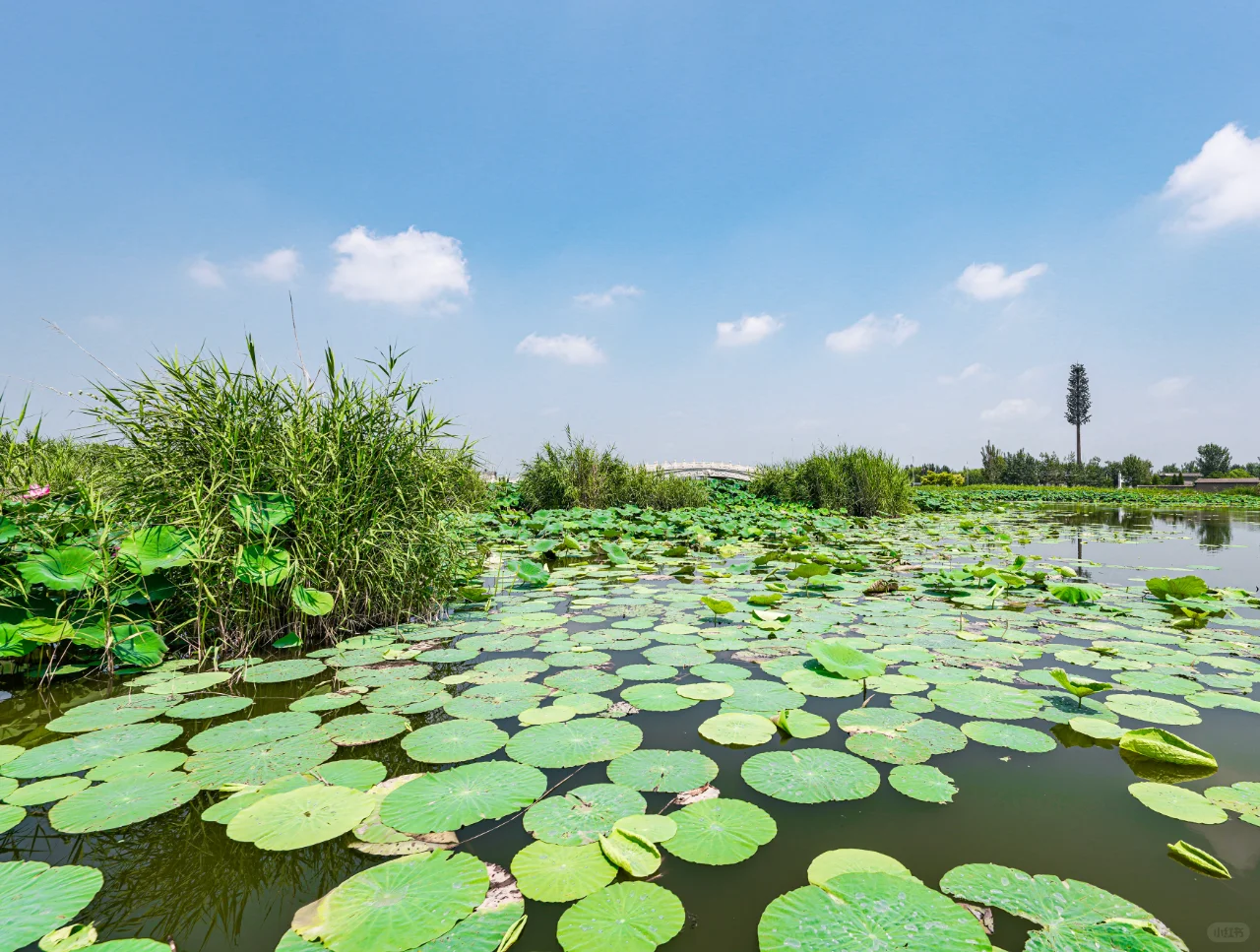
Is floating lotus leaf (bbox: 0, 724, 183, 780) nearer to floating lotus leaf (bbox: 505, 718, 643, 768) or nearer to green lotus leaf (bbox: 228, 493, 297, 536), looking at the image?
green lotus leaf (bbox: 228, 493, 297, 536)

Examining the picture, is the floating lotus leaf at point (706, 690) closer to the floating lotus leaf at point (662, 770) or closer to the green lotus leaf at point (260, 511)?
the floating lotus leaf at point (662, 770)

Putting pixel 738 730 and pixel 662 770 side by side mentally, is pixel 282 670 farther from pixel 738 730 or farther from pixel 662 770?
pixel 738 730

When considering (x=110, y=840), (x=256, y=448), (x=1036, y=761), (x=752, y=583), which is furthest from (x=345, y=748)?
(x=752, y=583)

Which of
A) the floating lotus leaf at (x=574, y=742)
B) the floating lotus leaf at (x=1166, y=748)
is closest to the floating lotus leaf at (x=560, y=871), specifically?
the floating lotus leaf at (x=574, y=742)

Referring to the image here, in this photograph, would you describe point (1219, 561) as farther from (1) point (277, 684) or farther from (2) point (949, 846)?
(1) point (277, 684)

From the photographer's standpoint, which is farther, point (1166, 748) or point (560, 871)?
point (1166, 748)

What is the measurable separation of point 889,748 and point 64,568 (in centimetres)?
310

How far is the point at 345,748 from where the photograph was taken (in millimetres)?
1686

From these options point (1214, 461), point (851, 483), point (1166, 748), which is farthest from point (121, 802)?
point (1214, 461)

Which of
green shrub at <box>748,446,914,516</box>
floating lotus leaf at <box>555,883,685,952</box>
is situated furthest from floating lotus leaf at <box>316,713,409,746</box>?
green shrub at <box>748,446,914,516</box>

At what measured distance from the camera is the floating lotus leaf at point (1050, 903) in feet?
3.02

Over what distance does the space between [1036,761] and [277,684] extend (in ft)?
8.58

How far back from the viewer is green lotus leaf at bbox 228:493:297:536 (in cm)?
248

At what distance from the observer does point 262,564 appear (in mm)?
2482
